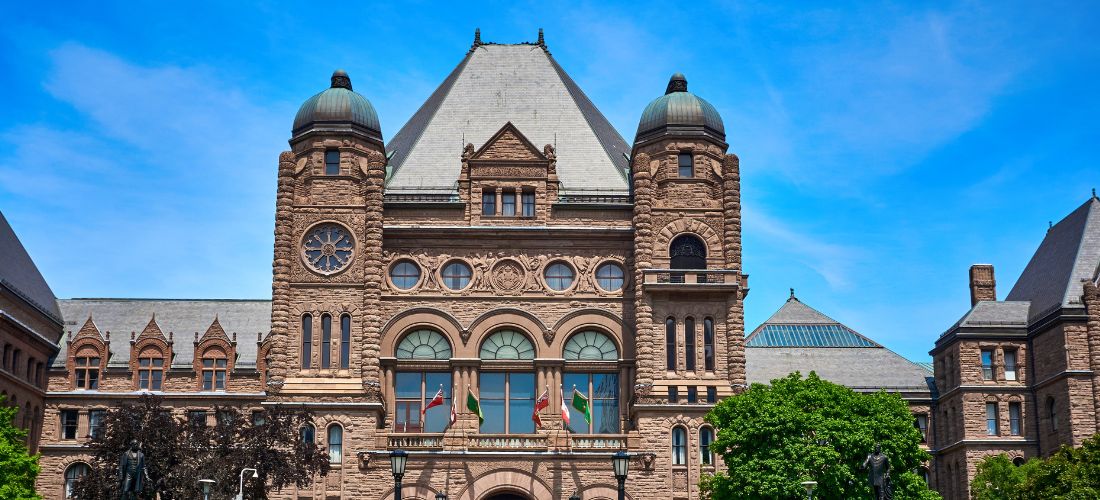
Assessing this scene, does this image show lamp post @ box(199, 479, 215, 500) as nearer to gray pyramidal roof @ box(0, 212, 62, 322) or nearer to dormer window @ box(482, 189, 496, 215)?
dormer window @ box(482, 189, 496, 215)

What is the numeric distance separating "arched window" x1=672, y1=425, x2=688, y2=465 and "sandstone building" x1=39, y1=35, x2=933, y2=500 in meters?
0.22

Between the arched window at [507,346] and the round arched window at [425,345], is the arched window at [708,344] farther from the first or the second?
the round arched window at [425,345]

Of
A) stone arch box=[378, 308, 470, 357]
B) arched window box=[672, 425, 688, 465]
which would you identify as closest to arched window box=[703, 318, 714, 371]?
arched window box=[672, 425, 688, 465]

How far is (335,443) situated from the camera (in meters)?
69.3

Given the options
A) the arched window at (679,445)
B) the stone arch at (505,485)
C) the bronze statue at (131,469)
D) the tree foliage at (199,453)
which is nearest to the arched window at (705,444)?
the arched window at (679,445)

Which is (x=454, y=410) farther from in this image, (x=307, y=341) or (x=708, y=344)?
(x=708, y=344)

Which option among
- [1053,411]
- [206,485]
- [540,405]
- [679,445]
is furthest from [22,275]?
[1053,411]

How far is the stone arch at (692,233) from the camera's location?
7238cm

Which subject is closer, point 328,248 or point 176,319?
point 328,248

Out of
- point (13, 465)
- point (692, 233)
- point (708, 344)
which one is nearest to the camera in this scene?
point (13, 465)

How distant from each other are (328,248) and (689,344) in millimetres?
18847

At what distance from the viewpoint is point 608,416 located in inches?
2859

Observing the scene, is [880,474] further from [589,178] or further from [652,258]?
[589,178]

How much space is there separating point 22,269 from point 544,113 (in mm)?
31393
